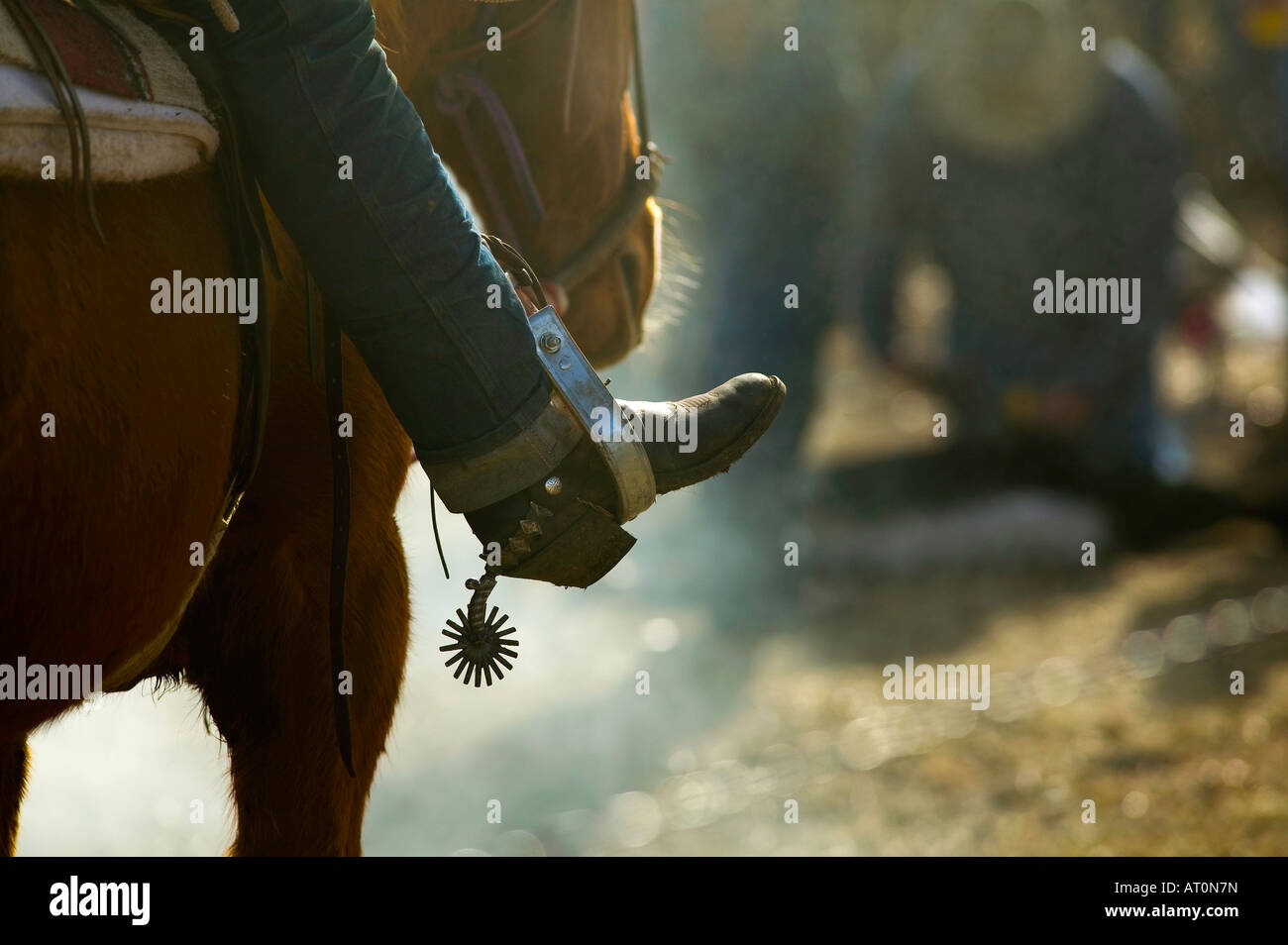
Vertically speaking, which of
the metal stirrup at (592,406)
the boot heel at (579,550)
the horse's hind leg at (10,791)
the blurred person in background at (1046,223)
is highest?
the blurred person in background at (1046,223)

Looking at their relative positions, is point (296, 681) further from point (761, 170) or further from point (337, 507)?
point (761, 170)

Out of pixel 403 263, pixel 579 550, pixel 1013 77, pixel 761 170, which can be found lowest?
pixel 579 550

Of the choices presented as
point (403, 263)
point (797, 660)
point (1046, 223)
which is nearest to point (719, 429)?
point (403, 263)

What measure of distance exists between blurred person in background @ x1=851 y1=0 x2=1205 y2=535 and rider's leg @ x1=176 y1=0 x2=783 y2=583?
7.37m

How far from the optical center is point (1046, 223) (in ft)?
28.7

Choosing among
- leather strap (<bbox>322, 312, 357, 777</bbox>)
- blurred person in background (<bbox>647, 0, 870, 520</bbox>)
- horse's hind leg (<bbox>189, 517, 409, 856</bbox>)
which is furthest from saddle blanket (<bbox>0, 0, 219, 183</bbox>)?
blurred person in background (<bbox>647, 0, 870, 520</bbox>)

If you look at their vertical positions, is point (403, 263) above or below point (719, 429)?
above

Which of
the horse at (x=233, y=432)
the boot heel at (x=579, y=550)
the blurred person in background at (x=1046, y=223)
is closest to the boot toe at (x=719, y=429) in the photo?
the boot heel at (x=579, y=550)

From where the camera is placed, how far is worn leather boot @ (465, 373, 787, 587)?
1935 mm

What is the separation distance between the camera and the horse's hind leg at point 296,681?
6.66 feet

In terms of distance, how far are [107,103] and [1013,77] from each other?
8.17 meters

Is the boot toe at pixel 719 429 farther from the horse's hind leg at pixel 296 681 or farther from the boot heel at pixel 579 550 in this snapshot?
the horse's hind leg at pixel 296 681
